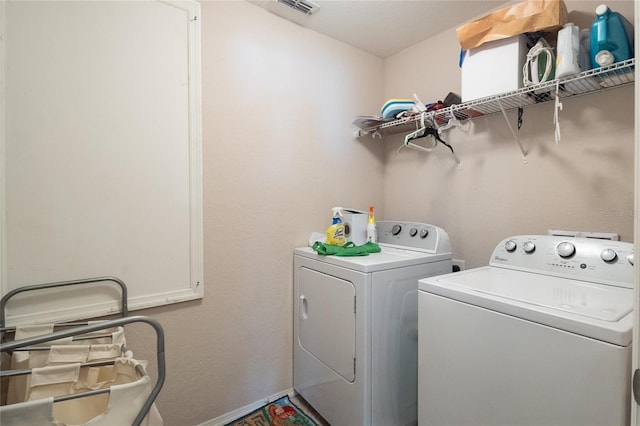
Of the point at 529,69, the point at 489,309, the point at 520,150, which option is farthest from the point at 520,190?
the point at 489,309

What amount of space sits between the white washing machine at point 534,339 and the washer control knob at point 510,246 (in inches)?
1.0

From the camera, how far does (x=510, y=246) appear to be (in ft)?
4.91

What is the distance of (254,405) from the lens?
182 cm

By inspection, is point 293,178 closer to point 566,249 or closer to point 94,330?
point 94,330

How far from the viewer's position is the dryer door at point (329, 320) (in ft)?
4.91

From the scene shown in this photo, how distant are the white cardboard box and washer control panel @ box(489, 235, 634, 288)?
774 mm

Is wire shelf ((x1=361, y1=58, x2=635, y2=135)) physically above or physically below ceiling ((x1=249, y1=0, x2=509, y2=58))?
below

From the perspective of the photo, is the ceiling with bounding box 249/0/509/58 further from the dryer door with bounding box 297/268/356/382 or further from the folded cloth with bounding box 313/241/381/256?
the dryer door with bounding box 297/268/356/382

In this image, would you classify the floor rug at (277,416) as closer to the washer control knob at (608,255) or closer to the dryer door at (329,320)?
the dryer door at (329,320)

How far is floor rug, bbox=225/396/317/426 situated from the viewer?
171 cm

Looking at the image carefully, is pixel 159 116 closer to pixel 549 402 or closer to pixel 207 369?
Result: pixel 207 369

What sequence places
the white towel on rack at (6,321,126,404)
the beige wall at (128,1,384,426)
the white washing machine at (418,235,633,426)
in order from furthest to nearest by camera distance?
the beige wall at (128,1,384,426), the white towel on rack at (6,321,126,404), the white washing machine at (418,235,633,426)

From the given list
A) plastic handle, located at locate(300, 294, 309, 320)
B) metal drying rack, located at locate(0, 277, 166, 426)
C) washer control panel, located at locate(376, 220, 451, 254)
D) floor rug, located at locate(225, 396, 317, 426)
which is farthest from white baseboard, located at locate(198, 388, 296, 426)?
washer control panel, located at locate(376, 220, 451, 254)

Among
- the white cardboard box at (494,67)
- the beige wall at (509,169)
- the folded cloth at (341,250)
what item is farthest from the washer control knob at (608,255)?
the folded cloth at (341,250)
